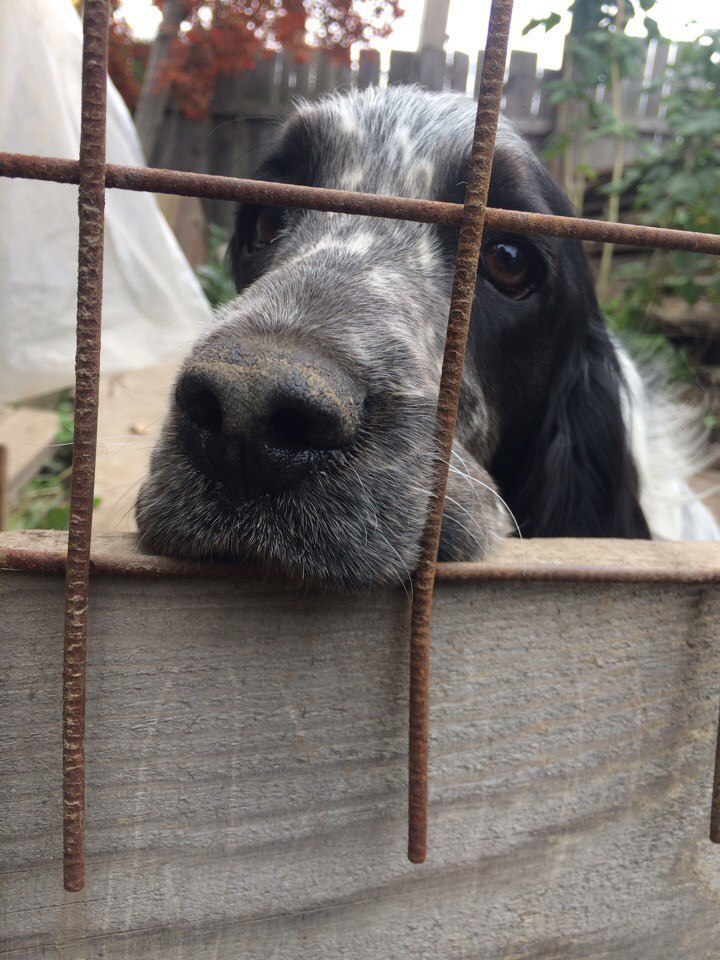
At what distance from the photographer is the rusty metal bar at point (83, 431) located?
2.35 feet

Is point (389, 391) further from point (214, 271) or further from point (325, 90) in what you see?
point (325, 90)

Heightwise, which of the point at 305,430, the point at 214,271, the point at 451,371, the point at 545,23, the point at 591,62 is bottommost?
the point at 214,271

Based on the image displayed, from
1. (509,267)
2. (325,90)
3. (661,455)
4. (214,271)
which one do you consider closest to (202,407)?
(509,267)

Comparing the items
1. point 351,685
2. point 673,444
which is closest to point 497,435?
point 673,444

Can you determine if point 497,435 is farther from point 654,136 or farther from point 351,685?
point 654,136

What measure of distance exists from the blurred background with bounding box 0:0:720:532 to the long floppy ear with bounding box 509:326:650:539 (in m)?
1.01

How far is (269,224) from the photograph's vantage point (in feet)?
7.09

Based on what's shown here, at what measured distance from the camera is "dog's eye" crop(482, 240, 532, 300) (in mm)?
1892

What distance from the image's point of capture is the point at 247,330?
3.75 feet

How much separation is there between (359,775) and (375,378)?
588mm

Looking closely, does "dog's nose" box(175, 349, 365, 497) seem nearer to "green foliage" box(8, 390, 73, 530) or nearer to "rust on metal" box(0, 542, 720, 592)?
"rust on metal" box(0, 542, 720, 592)

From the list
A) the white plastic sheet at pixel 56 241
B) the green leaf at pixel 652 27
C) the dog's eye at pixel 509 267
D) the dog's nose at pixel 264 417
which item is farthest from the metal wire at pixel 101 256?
the green leaf at pixel 652 27

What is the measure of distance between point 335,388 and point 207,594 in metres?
0.32

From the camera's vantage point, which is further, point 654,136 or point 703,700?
point 654,136
